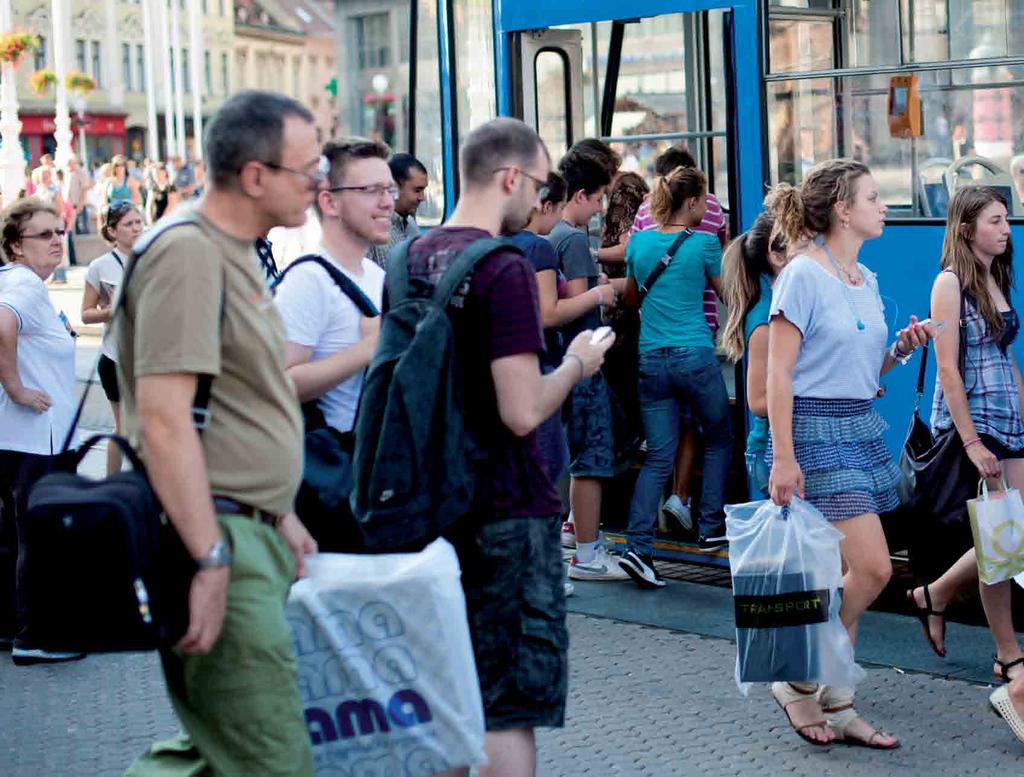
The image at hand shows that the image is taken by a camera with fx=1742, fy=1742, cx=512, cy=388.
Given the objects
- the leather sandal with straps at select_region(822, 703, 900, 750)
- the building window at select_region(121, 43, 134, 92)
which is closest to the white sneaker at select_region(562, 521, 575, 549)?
the leather sandal with straps at select_region(822, 703, 900, 750)

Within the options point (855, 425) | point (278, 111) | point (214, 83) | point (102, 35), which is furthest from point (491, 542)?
point (214, 83)

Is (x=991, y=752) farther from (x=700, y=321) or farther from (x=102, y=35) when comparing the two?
(x=102, y=35)

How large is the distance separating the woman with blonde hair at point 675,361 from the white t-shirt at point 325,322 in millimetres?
3055

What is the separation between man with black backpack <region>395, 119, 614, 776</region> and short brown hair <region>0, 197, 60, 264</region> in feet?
11.2

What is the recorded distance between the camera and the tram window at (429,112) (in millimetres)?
9500

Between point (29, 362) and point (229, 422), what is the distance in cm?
385

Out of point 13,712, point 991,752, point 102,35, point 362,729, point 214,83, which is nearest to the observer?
point 362,729

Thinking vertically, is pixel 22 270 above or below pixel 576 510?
above

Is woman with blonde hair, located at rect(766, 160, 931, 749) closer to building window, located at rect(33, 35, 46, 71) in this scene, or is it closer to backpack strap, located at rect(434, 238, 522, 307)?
backpack strap, located at rect(434, 238, 522, 307)

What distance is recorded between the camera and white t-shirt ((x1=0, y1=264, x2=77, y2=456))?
6.73m

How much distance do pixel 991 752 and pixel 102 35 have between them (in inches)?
2750

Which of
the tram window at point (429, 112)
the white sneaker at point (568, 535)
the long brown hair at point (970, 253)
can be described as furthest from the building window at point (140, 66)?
the long brown hair at point (970, 253)

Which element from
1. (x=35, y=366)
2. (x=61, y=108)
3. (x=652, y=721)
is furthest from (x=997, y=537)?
(x=61, y=108)

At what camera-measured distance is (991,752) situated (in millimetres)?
5039
